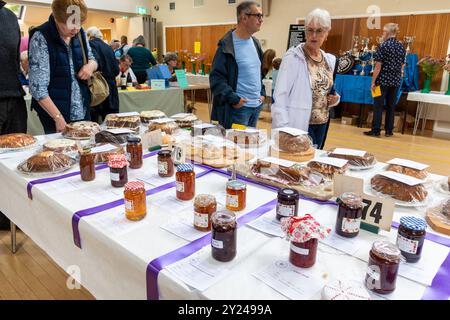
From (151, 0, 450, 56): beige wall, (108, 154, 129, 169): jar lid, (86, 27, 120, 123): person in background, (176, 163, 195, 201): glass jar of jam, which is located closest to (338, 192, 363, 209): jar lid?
(176, 163, 195, 201): glass jar of jam

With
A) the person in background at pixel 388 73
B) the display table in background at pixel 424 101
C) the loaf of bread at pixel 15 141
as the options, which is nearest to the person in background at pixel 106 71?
the loaf of bread at pixel 15 141

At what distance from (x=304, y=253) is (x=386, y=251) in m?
0.18

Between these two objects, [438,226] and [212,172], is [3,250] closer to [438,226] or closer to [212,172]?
[212,172]

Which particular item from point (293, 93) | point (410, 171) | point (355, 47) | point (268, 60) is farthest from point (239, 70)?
point (355, 47)

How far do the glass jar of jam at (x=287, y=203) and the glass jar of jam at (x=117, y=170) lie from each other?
59 centimetres

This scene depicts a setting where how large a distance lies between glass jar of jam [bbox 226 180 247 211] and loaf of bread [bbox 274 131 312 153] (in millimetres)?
603

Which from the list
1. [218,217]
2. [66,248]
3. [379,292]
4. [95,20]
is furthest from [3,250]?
[95,20]

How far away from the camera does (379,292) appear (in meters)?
0.74

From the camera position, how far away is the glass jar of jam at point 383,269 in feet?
2.39

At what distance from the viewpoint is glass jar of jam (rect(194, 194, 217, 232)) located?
0.96 meters

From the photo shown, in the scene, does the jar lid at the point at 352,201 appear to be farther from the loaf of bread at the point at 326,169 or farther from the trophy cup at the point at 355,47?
the trophy cup at the point at 355,47

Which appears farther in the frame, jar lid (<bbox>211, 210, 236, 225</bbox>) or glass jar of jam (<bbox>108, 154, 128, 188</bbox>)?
glass jar of jam (<bbox>108, 154, 128, 188</bbox>)

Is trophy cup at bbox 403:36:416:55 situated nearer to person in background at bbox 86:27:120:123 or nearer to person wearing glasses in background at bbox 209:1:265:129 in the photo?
person wearing glasses in background at bbox 209:1:265:129

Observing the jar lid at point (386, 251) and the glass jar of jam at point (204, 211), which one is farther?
the glass jar of jam at point (204, 211)
